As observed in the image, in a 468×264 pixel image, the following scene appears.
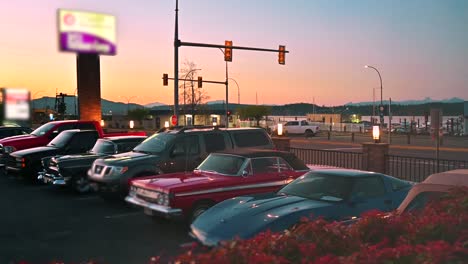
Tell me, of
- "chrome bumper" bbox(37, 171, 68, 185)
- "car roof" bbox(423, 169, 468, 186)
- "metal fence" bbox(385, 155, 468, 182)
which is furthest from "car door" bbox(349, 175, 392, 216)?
"chrome bumper" bbox(37, 171, 68, 185)

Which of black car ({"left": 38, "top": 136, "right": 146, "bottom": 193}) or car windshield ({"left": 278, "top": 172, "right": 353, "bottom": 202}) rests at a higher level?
car windshield ({"left": 278, "top": 172, "right": 353, "bottom": 202})

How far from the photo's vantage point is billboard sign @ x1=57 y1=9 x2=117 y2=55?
2461 millimetres

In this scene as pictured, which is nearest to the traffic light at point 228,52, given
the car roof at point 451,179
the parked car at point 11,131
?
the parked car at point 11,131

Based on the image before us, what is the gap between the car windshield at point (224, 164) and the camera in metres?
9.28

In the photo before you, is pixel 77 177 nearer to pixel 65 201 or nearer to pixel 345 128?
pixel 65 201

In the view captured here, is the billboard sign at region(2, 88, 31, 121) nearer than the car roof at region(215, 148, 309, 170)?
Yes

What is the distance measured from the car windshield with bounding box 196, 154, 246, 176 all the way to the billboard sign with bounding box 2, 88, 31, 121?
252 inches

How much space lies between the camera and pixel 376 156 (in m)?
14.9

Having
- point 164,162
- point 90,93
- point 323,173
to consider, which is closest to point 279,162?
point 323,173

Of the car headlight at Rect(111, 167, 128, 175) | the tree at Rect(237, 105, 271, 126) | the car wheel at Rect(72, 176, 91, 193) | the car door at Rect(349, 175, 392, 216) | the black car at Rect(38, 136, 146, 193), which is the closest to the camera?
the car door at Rect(349, 175, 392, 216)

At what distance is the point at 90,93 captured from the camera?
Answer: 81.5 feet

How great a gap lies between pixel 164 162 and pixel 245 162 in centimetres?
279

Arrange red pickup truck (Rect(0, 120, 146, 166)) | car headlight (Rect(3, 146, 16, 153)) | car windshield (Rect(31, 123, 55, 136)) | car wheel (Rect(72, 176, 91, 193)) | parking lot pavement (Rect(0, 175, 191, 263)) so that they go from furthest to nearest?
car windshield (Rect(31, 123, 55, 136)), red pickup truck (Rect(0, 120, 146, 166)), car headlight (Rect(3, 146, 16, 153)), car wheel (Rect(72, 176, 91, 193)), parking lot pavement (Rect(0, 175, 191, 263))

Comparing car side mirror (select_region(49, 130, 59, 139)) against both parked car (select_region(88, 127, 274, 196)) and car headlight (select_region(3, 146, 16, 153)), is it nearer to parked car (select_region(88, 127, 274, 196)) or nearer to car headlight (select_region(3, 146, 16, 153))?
car headlight (select_region(3, 146, 16, 153))
